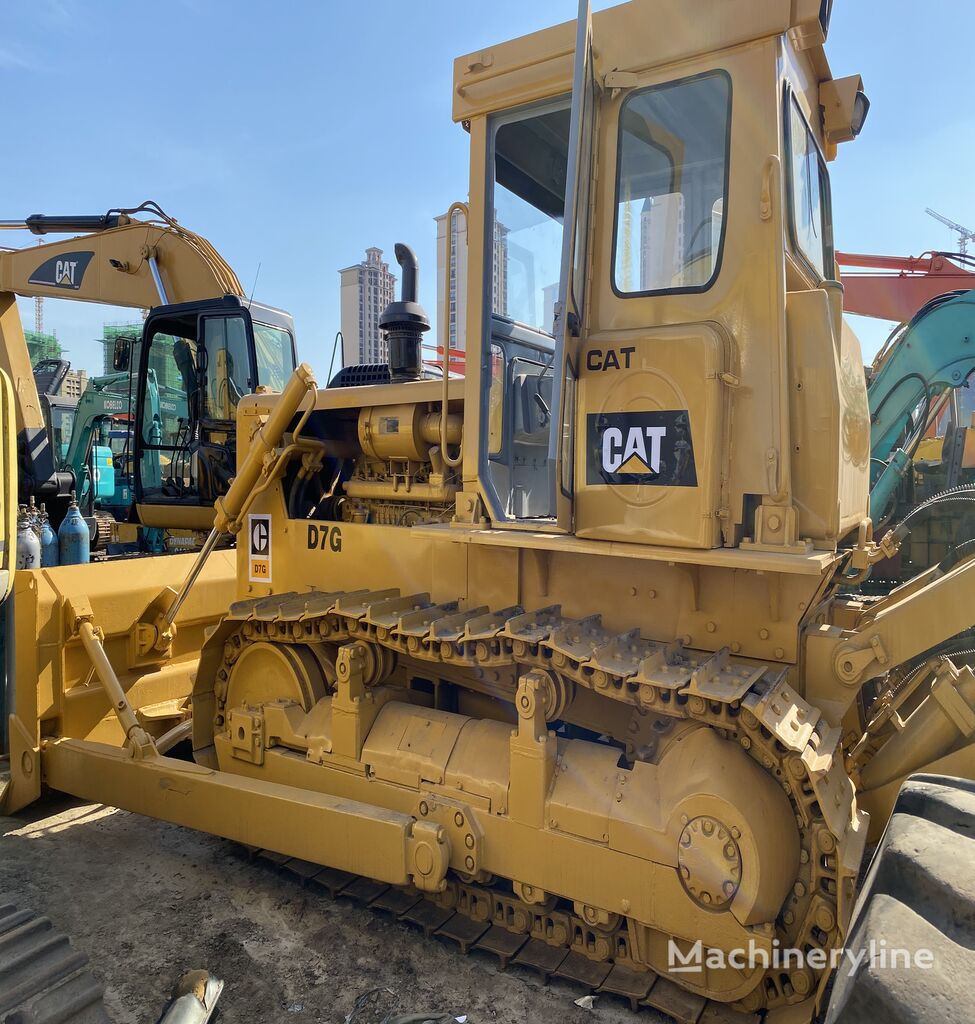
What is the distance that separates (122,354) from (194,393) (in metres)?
1.03

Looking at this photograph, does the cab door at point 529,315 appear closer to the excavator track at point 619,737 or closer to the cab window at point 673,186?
the cab window at point 673,186

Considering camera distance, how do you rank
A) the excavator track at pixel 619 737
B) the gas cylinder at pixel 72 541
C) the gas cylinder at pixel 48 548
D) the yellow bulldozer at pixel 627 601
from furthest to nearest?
the gas cylinder at pixel 72 541 < the gas cylinder at pixel 48 548 < the yellow bulldozer at pixel 627 601 < the excavator track at pixel 619 737

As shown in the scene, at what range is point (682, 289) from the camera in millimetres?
2779

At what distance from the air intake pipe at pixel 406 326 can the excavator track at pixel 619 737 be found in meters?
1.29

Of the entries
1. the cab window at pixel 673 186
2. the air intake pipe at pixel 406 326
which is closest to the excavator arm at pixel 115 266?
the air intake pipe at pixel 406 326

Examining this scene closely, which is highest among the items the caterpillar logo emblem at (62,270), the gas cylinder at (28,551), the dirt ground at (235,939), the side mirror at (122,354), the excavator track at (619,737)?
the caterpillar logo emblem at (62,270)

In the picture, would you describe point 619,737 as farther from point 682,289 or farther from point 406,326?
point 406,326

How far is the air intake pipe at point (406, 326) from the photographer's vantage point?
4.08 metres

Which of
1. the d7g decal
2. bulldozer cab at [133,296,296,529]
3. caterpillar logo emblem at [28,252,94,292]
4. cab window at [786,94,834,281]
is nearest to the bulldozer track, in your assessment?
the d7g decal

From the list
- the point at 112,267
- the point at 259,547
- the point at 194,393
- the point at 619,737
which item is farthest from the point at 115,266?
the point at 619,737

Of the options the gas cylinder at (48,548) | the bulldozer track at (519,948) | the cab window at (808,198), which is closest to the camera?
the bulldozer track at (519,948)

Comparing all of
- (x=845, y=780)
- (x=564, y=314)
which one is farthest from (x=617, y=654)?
(x=564, y=314)

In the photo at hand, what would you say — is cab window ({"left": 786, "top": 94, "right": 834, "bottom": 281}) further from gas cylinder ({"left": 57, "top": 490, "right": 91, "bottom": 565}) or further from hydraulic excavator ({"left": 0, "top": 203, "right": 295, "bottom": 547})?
gas cylinder ({"left": 57, "top": 490, "right": 91, "bottom": 565})

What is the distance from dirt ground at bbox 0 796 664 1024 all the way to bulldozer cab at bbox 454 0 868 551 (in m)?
1.76
